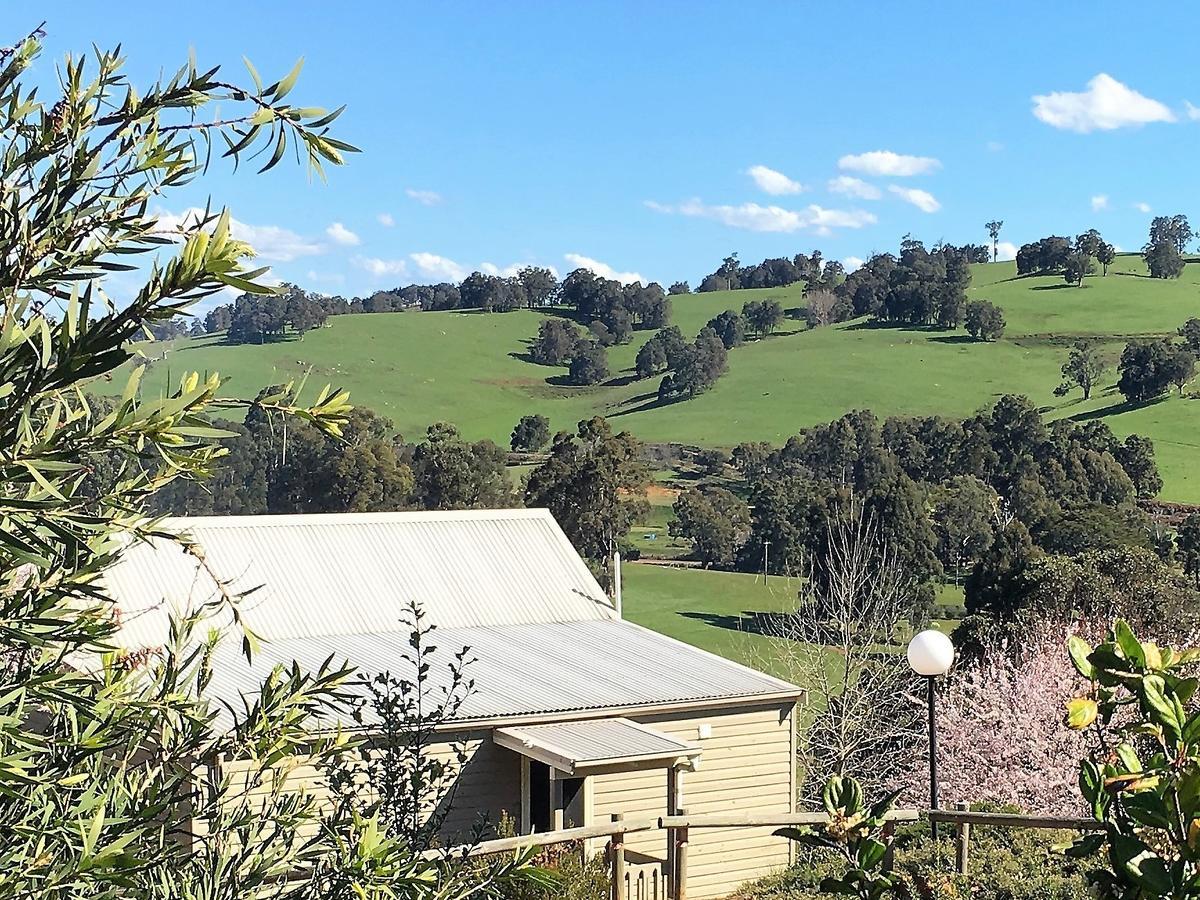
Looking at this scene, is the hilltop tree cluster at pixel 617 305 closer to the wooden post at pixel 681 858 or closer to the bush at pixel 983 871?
the bush at pixel 983 871

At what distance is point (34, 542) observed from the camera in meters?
1.61

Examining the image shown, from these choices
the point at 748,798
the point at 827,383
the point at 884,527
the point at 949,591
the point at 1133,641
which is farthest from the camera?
the point at 827,383

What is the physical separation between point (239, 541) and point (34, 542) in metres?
16.2

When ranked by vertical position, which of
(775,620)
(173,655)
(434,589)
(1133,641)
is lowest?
(775,620)

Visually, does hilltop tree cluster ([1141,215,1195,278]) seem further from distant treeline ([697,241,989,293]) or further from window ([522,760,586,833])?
window ([522,760,586,833])

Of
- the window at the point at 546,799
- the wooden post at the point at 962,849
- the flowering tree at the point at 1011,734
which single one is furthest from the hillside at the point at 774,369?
the wooden post at the point at 962,849

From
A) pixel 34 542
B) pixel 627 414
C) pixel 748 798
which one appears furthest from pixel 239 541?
pixel 627 414

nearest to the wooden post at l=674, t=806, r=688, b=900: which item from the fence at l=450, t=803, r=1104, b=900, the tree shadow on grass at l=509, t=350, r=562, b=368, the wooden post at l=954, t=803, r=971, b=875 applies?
the fence at l=450, t=803, r=1104, b=900

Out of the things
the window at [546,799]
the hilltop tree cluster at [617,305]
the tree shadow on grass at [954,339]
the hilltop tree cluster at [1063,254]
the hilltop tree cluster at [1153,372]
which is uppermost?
the hilltop tree cluster at [1063,254]

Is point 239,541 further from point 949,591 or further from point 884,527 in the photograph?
point 949,591

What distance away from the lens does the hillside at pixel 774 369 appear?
3019 inches

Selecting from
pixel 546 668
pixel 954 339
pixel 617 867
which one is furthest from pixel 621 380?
pixel 617 867

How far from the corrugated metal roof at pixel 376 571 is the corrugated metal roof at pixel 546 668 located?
1.28ft

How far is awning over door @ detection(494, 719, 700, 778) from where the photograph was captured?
12734mm
